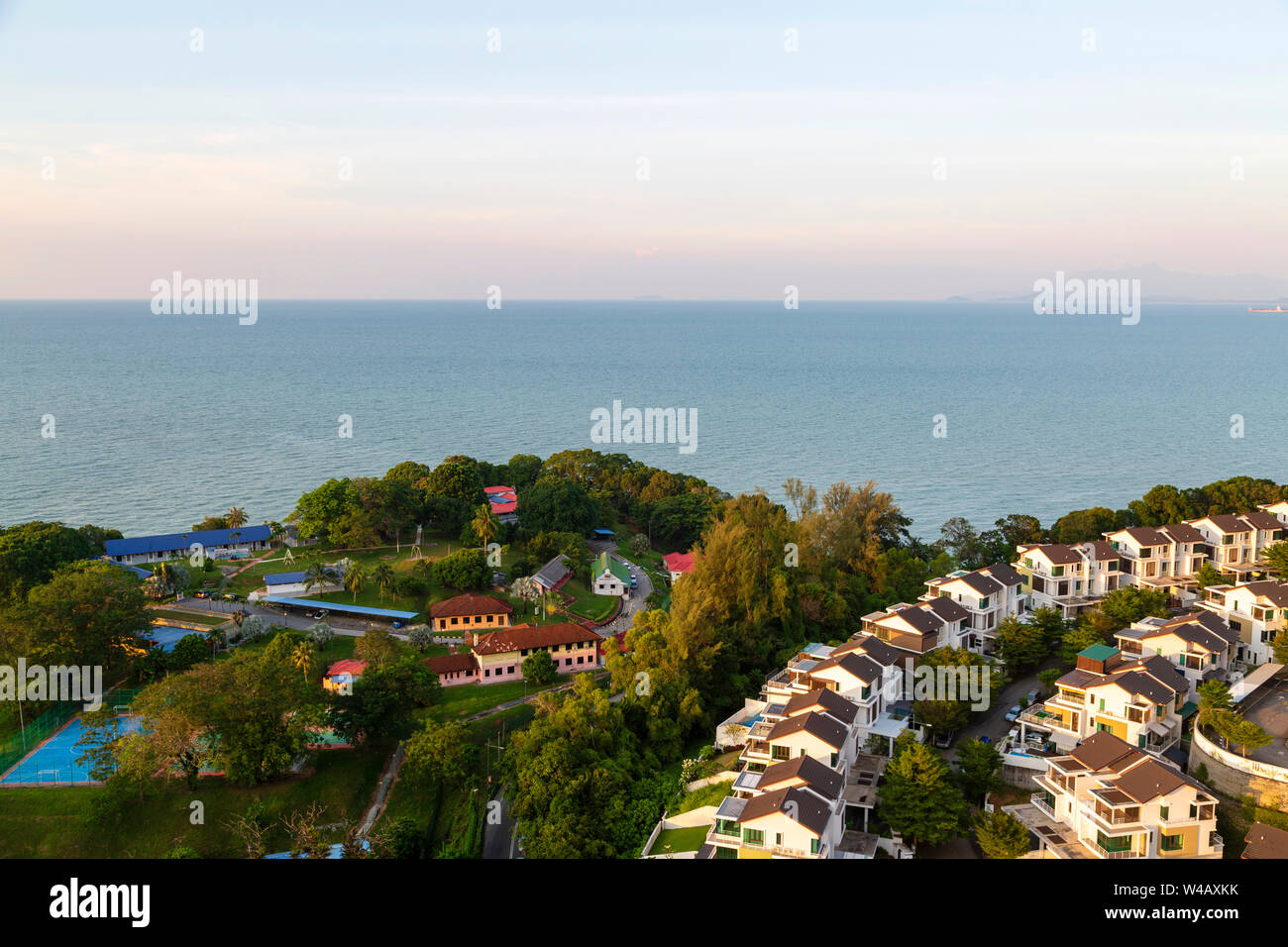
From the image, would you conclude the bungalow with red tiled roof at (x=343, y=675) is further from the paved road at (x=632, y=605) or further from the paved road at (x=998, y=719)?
the paved road at (x=998, y=719)

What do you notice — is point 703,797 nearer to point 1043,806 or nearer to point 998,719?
point 1043,806

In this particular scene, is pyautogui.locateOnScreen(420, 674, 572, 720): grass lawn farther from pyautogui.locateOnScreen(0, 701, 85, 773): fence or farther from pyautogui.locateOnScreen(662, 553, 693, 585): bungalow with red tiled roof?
pyautogui.locateOnScreen(662, 553, 693, 585): bungalow with red tiled roof

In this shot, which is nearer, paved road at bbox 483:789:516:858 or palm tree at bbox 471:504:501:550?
paved road at bbox 483:789:516:858

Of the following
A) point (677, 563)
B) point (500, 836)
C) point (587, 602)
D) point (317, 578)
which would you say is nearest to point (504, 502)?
point (677, 563)

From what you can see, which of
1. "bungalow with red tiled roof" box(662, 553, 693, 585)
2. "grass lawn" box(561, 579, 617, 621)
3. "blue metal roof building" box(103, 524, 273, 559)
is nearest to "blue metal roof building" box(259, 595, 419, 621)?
"grass lawn" box(561, 579, 617, 621)

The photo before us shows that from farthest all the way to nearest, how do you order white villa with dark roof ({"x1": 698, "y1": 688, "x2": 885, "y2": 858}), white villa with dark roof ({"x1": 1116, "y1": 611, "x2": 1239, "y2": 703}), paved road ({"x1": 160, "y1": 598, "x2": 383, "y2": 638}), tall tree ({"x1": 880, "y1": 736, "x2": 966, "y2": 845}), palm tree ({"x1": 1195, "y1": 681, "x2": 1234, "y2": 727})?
paved road ({"x1": 160, "y1": 598, "x2": 383, "y2": 638})
white villa with dark roof ({"x1": 1116, "y1": 611, "x2": 1239, "y2": 703})
palm tree ({"x1": 1195, "y1": 681, "x2": 1234, "y2": 727})
tall tree ({"x1": 880, "y1": 736, "x2": 966, "y2": 845})
white villa with dark roof ({"x1": 698, "y1": 688, "x2": 885, "y2": 858})
